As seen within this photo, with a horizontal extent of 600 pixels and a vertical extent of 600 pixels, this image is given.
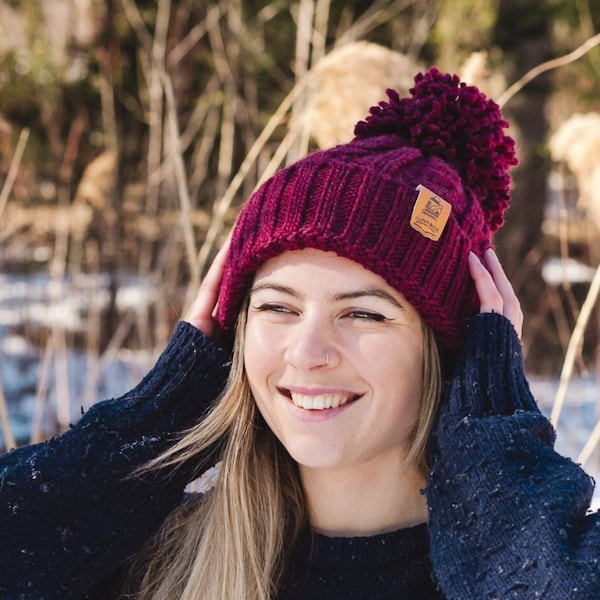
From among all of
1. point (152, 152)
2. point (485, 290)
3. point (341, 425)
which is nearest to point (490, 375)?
point (485, 290)

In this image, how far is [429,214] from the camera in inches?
55.6

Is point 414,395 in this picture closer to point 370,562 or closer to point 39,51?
point 370,562

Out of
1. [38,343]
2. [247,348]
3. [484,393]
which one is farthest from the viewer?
[38,343]

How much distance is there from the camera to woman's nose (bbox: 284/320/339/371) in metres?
1.38

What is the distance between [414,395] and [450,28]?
12.5 ft

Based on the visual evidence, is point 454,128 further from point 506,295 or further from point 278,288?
point 278,288

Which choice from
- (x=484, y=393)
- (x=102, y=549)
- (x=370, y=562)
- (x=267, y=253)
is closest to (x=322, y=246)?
(x=267, y=253)

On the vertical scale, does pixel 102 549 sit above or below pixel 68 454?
below

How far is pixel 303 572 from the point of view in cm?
153

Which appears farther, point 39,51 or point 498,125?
point 39,51

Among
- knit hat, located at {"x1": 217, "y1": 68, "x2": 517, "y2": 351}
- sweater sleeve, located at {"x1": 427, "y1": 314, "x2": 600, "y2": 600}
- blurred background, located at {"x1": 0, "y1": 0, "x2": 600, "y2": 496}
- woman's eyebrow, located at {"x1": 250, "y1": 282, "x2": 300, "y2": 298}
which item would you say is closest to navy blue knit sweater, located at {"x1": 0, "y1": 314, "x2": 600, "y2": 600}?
sweater sleeve, located at {"x1": 427, "y1": 314, "x2": 600, "y2": 600}

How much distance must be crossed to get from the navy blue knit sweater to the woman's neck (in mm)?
34

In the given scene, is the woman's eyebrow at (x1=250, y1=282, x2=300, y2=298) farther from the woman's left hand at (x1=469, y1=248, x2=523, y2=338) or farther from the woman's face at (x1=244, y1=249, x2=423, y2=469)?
the woman's left hand at (x1=469, y1=248, x2=523, y2=338)

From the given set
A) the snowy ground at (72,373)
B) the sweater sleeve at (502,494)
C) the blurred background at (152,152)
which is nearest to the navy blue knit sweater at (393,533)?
the sweater sleeve at (502,494)
